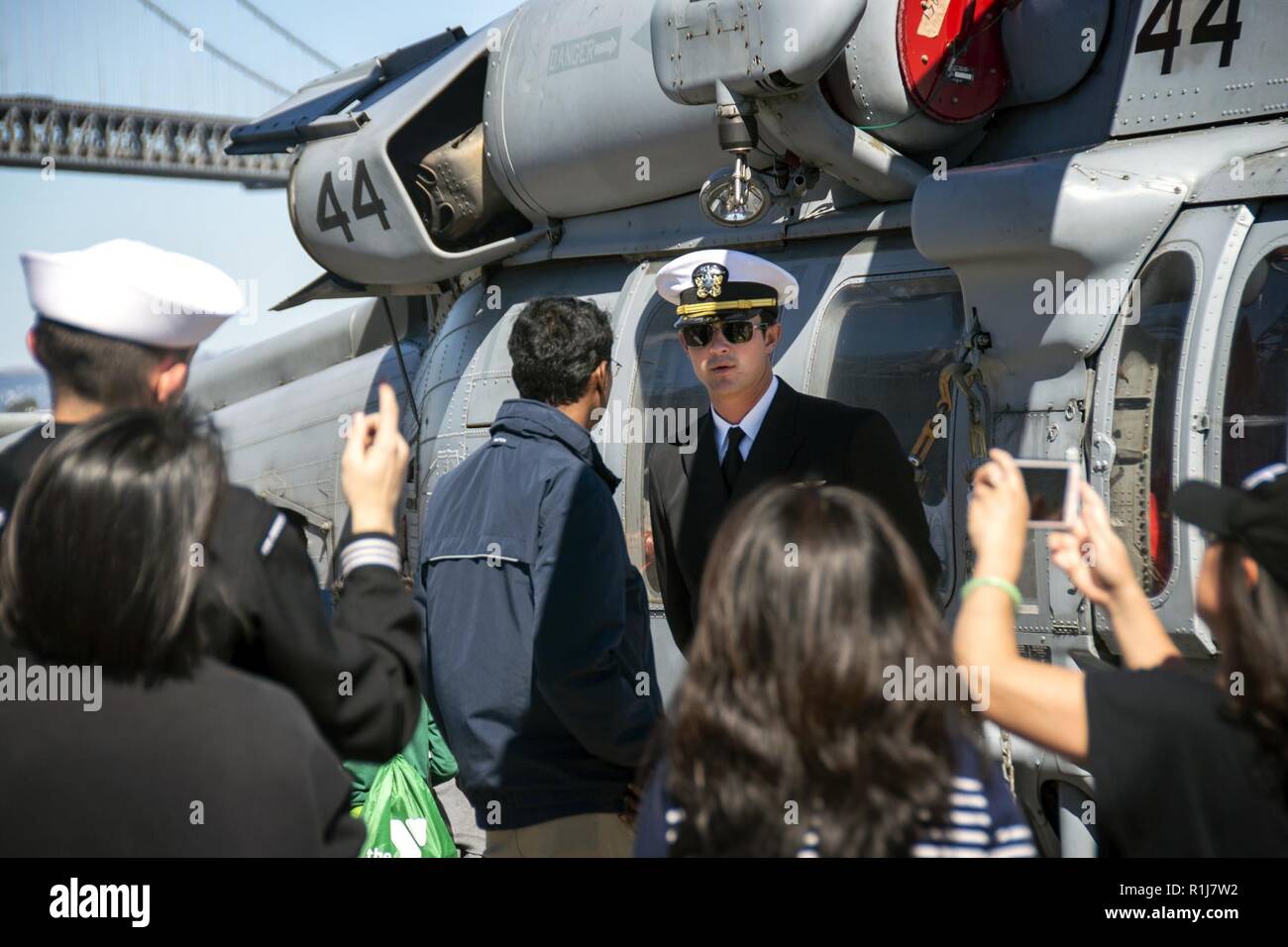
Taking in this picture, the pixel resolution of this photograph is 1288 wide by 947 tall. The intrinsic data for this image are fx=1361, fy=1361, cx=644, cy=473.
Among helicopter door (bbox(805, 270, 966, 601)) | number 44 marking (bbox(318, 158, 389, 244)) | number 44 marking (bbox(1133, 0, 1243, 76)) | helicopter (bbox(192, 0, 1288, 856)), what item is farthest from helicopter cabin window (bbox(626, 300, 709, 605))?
number 44 marking (bbox(1133, 0, 1243, 76))

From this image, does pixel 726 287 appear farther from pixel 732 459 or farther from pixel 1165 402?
pixel 1165 402

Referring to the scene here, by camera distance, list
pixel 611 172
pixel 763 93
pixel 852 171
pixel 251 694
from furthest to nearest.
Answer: pixel 611 172, pixel 852 171, pixel 763 93, pixel 251 694

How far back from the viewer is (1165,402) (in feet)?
12.0

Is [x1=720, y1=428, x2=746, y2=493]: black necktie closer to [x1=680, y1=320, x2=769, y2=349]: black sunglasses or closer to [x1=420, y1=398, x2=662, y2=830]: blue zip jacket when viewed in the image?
[x1=680, y1=320, x2=769, y2=349]: black sunglasses

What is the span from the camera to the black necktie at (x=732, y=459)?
11.7ft

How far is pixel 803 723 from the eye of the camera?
1.60 m

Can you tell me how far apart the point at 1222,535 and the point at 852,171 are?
2.95m

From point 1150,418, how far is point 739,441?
1130 millimetres

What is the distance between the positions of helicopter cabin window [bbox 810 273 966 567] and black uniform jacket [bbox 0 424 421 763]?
97.5 inches

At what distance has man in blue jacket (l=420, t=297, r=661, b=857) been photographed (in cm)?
305

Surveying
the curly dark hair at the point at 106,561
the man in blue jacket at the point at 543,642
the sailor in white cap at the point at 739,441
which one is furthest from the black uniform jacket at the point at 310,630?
the sailor in white cap at the point at 739,441
